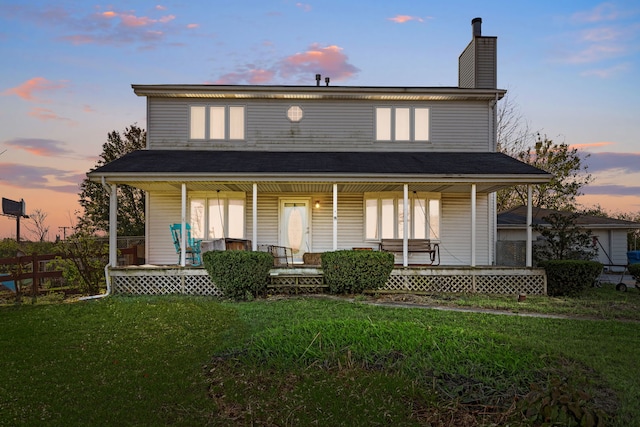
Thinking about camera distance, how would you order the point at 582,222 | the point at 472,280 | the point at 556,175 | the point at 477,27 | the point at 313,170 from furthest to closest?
the point at 556,175
the point at 582,222
the point at 477,27
the point at 472,280
the point at 313,170

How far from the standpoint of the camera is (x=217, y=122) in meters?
15.4

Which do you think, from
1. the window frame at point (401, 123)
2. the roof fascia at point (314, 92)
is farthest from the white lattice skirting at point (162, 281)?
the window frame at point (401, 123)

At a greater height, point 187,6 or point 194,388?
point 187,6

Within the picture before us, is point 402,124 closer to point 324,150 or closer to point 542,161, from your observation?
point 324,150

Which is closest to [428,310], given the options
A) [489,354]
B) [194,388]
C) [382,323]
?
[382,323]

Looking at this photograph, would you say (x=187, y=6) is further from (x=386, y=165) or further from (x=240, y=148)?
(x=386, y=165)

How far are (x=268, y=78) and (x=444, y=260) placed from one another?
33.9ft

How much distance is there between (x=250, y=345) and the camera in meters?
6.04

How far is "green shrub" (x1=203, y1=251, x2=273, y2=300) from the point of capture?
→ 1115 centimetres

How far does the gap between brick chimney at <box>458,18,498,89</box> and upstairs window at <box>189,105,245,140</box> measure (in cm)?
805

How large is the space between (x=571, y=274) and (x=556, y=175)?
1812cm

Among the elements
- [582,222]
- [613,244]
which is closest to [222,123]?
[582,222]

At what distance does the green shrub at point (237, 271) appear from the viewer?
1115 centimetres

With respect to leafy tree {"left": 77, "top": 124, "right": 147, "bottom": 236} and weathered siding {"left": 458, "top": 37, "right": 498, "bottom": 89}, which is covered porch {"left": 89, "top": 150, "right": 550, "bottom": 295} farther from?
leafy tree {"left": 77, "top": 124, "right": 147, "bottom": 236}
